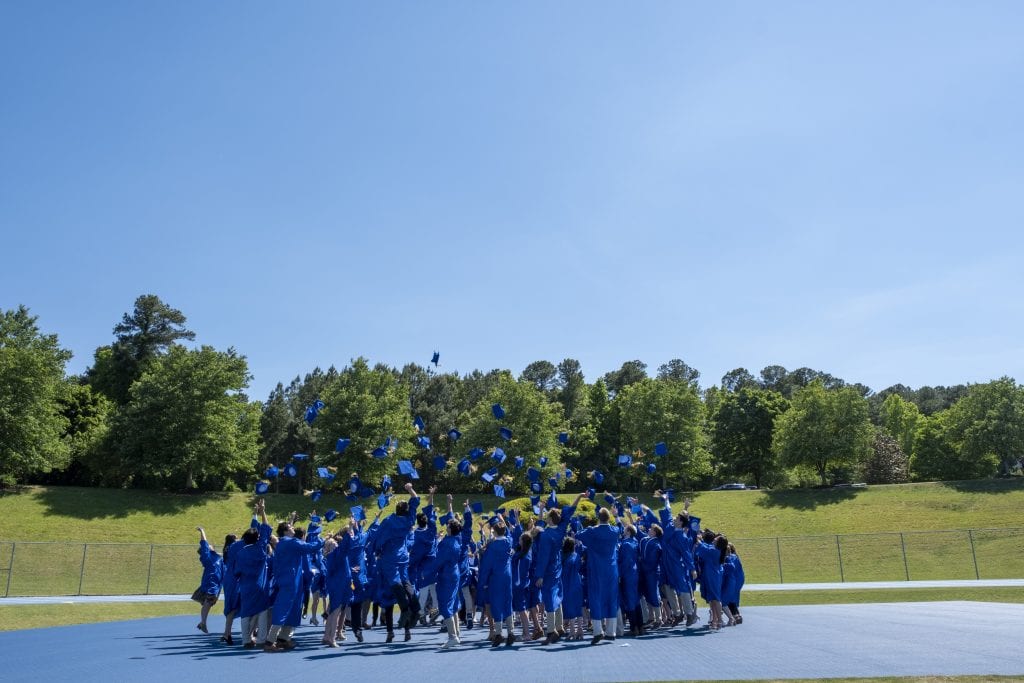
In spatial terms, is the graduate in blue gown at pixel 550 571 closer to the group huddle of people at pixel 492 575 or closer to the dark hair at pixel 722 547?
the group huddle of people at pixel 492 575

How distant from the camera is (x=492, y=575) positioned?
38.5 ft

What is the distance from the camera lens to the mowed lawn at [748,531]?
31.3 metres

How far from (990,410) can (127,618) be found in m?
72.5

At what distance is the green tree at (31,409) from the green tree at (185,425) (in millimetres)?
4450

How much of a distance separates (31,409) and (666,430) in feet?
170

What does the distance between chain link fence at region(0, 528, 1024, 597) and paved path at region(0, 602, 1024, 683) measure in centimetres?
1685

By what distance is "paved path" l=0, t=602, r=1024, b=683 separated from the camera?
819 centimetres

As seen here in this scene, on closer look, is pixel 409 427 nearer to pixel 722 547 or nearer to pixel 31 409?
pixel 31 409

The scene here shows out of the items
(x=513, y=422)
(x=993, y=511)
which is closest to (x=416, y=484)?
(x=513, y=422)

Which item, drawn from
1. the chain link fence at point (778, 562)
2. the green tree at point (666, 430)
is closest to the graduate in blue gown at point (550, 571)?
the chain link fence at point (778, 562)

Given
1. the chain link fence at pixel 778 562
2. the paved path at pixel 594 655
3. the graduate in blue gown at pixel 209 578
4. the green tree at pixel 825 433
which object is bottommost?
the chain link fence at pixel 778 562

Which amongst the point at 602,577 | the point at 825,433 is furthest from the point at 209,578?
the point at 825,433

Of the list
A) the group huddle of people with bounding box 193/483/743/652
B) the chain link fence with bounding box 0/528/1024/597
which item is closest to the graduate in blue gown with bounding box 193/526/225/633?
the group huddle of people with bounding box 193/483/743/652

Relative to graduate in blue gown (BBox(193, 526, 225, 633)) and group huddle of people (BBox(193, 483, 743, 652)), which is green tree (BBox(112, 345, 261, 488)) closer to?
graduate in blue gown (BBox(193, 526, 225, 633))
